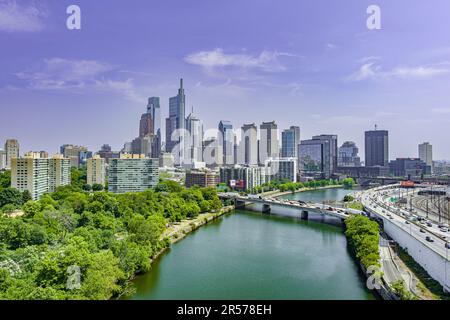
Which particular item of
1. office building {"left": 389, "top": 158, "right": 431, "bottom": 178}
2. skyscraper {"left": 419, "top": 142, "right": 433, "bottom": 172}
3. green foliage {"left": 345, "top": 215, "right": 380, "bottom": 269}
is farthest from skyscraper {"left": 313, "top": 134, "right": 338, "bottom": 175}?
green foliage {"left": 345, "top": 215, "right": 380, "bottom": 269}

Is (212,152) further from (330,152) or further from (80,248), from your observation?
(80,248)

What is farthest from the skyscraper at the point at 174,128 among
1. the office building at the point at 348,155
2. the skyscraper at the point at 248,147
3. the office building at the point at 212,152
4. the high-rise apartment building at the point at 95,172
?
the office building at the point at 348,155

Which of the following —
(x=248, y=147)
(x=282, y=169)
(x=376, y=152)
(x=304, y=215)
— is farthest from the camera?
(x=376, y=152)

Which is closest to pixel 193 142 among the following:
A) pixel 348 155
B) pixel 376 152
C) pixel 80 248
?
pixel 376 152

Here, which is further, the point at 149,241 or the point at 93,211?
the point at 93,211
